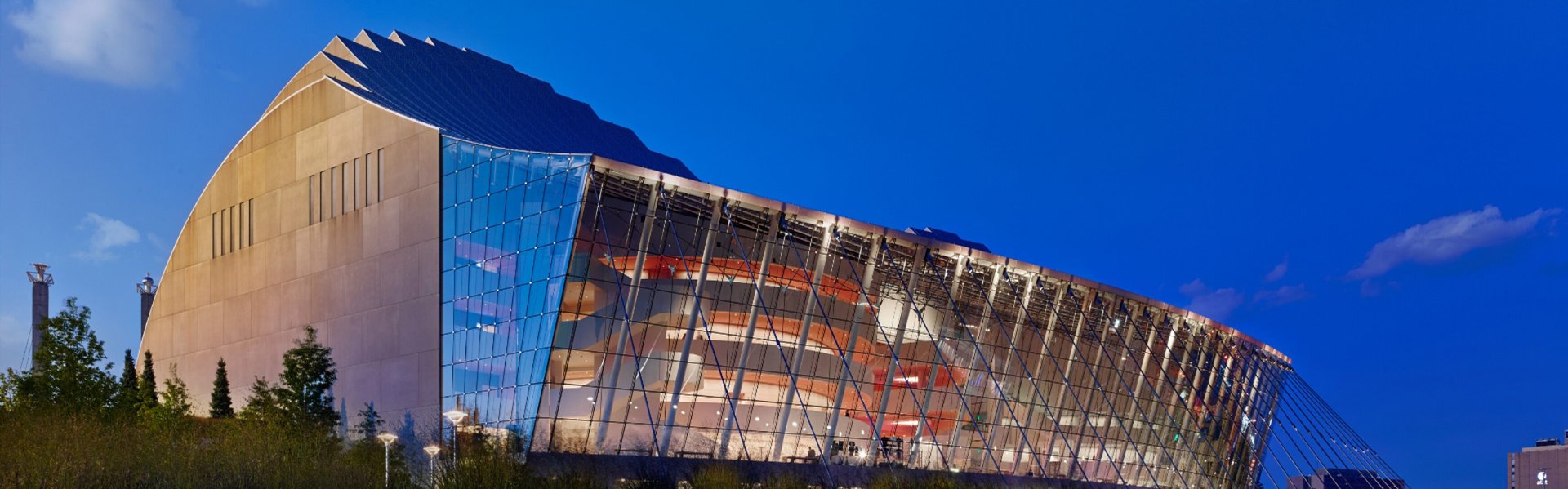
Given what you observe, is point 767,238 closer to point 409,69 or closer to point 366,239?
point 366,239

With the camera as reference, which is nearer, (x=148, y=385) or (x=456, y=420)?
(x=456, y=420)

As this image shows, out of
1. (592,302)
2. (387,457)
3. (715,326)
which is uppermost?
(592,302)

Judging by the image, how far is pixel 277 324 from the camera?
49188 mm

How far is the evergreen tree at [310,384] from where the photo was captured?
41.6 metres

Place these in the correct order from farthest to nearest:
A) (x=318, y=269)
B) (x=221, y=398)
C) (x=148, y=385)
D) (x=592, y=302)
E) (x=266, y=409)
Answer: (x=148, y=385) → (x=221, y=398) → (x=318, y=269) → (x=266, y=409) → (x=592, y=302)

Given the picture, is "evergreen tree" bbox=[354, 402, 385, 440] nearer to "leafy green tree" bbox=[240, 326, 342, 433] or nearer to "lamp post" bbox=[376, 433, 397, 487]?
"leafy green tree" bbox=[240, 326, 342, 433]

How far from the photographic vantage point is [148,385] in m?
52.3

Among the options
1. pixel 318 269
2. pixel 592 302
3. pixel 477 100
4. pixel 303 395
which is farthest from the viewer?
pixel 477 100

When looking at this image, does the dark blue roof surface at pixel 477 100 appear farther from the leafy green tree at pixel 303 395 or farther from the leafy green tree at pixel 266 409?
the leafy green tree at pixel 266 409

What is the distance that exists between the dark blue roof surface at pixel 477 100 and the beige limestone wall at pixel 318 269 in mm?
1591

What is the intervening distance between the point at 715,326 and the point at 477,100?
18270mm

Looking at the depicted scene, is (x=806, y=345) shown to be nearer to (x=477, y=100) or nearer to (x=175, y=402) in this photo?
(x=477, y=100)

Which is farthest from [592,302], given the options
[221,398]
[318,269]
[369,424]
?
[221,398]

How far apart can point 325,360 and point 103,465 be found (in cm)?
2153
